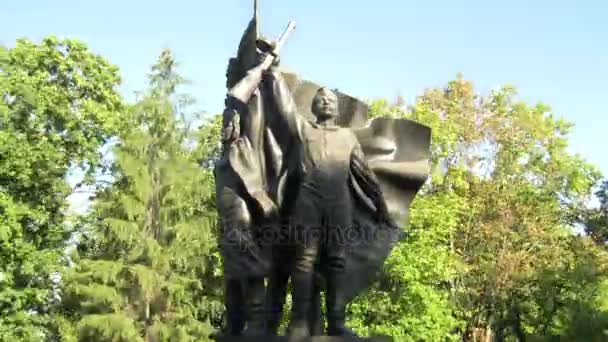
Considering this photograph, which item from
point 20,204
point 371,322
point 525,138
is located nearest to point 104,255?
point 20,204

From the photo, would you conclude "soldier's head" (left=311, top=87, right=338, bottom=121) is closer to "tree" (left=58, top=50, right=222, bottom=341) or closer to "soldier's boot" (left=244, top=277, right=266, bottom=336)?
"soldier's boot" (left=244, top=277, right=266, bottom=336)

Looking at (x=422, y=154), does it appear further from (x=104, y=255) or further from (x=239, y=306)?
(x=104, y=255)

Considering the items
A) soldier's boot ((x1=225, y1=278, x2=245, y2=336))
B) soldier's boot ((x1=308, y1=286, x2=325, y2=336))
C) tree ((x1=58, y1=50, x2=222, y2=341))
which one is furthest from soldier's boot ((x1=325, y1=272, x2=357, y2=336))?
tree ((x1=58, y1=50, x2=222, y2=341))

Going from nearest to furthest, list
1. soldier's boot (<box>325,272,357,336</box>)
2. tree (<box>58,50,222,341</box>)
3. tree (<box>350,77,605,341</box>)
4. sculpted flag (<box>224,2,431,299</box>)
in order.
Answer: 1. soldier's boot (<box>325,272,357,336</box>)
2. sculpted flag (<box>224,2,431,299</box>)
3. tree (<box>58,50,222,341</box>)
4. tree (<box>350,77,605,341</box>)

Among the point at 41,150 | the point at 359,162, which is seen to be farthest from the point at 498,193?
the point at 359,162

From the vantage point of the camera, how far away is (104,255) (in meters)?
24.6

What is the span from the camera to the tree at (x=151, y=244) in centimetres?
2311

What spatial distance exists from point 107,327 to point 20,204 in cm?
428

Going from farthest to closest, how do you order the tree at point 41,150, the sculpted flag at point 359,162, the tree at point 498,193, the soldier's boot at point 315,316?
1. the tree at point 498,193
2. the tree at point 41,150
3. the sculpted flag at point 359,162
4. the soldier's boot at point 315,316

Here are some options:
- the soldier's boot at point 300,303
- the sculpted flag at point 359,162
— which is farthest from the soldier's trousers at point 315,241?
the sculpted flag at point 359,162

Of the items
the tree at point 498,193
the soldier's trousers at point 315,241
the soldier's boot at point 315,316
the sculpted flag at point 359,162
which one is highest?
the tree at point 498,193

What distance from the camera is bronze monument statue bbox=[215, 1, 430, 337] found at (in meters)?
6.83

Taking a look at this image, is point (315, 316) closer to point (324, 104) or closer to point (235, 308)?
point (235, 308)

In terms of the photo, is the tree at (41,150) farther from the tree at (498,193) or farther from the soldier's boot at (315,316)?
the soldier's boot at (315,316)
